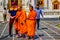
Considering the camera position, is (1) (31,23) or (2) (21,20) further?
(2) (21,20)

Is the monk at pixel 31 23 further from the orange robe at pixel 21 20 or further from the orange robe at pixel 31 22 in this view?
the orange robe at pixel 21 20

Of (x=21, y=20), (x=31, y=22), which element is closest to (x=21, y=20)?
(x=21, y=20)

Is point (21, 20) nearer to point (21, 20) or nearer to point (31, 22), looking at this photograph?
point (21, 20)

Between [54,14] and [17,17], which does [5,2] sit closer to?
[54,14]

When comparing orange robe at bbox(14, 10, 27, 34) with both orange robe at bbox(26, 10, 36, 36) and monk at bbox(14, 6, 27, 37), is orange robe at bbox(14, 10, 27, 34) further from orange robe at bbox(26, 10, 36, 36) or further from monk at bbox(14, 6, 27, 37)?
orange robe at bbox(26, 10, 36, 36)

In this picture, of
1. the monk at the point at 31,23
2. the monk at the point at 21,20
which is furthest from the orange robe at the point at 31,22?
the monk at the point at 21,20

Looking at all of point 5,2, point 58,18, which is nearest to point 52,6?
point 5,2

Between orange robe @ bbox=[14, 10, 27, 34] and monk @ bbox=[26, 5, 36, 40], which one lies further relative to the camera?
orange robe @ bbox=[14, 10, 27, 34]

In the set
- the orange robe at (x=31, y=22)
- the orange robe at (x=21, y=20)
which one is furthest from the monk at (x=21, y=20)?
the orange robe at (x=31, y=22)

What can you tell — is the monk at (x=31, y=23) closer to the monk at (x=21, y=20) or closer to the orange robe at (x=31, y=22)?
the orange robe at (x=31, y=22)

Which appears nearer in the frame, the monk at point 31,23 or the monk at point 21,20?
the monk at point 31,23

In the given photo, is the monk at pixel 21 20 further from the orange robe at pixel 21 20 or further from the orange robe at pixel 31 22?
the orange robe at pixel 31 22

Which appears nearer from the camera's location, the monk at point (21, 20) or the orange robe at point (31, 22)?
the orange robe at point (31, 22)

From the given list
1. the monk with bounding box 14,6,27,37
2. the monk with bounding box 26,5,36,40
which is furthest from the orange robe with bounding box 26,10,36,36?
the monk with bounding box 14,6,27,37
